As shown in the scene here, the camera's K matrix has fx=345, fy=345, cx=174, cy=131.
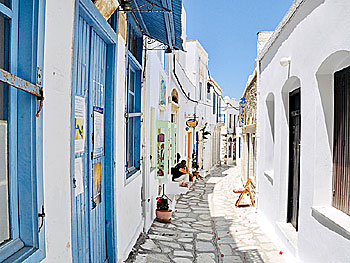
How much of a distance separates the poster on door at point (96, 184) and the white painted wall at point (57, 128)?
963 millimetres

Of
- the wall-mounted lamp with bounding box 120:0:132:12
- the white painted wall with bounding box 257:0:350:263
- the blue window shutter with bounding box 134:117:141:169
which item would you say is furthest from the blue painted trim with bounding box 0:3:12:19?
the blue window shutter with bounding box 134:117:141:169

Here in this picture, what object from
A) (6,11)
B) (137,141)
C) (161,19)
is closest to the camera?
(6,11)

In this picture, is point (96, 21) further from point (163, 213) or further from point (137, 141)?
point (163, 213)

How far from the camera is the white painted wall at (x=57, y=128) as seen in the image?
85.9 inches

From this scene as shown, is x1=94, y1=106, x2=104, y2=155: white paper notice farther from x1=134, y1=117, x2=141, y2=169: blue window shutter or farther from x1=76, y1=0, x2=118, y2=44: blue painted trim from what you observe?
x1=134, y1=117, x2=141, y2=169: blue window shutter

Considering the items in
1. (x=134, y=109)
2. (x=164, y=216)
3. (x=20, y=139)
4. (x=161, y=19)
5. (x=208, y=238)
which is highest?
(x=161, y=19)

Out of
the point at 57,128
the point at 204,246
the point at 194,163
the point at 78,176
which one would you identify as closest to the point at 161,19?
the point at 78,176

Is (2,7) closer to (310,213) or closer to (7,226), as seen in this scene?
(7,226)

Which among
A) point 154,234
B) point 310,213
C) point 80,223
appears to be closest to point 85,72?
point 80,223

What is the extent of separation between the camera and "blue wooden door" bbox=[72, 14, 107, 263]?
3037mm

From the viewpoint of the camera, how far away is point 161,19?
488cm

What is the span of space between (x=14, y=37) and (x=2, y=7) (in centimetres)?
17

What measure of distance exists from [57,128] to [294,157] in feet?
14.5

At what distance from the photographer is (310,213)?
13.5 ft
